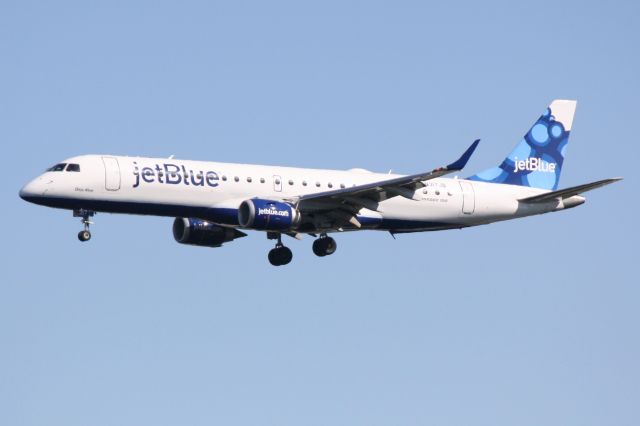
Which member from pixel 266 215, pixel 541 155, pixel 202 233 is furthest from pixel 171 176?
pixel 541 155

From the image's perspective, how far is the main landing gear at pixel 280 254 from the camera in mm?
64438

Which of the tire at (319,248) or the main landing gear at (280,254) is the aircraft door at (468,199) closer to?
the tire at (319,248)

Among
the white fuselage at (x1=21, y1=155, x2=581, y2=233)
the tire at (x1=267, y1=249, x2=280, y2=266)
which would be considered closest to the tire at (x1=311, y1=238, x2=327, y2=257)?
the tire at (x1=267, y1=249, x2=280, y2=266)

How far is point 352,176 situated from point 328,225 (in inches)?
128

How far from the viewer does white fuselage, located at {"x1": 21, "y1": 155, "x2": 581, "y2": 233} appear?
5850cm

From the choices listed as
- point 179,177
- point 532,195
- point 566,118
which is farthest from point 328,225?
point 566,118

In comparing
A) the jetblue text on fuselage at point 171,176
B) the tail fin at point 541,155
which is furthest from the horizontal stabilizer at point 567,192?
the jetblue text on fuselage at point 171,176

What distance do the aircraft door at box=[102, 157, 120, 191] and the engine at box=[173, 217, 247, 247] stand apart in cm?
601

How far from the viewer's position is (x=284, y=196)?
6144 centimetres

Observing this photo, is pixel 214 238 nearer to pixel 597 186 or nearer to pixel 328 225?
pixel 328 225

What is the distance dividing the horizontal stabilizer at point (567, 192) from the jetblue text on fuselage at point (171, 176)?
15.8 metres

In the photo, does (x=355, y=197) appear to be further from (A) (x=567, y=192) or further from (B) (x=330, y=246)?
(A) (x=567, y=192)

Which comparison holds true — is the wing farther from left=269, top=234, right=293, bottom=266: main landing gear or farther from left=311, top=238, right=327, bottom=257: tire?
left=269, top=234, right=293, bottom=266: main landing gear

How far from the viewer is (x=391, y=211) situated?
209 feet
